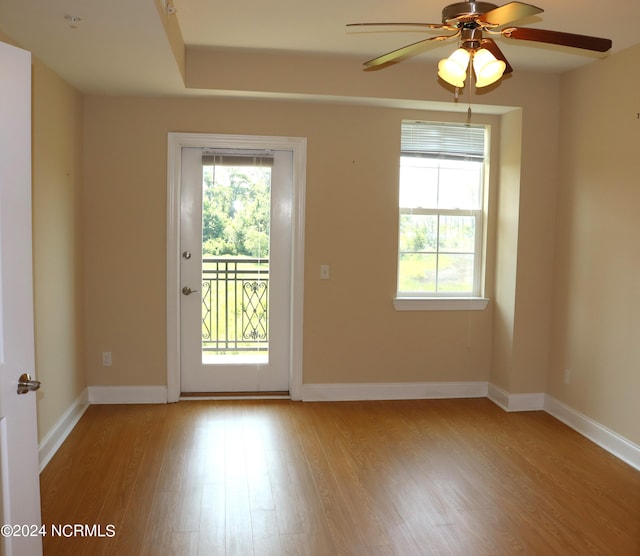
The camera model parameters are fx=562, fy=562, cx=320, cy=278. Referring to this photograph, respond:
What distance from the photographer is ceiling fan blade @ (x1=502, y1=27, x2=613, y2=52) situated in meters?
2.24

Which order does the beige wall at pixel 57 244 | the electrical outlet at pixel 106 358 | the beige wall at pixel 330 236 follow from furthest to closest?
the electrical outlet at pixel 106 358, the beige wall at pixel 330 236, the beige wall at pixel 57 244

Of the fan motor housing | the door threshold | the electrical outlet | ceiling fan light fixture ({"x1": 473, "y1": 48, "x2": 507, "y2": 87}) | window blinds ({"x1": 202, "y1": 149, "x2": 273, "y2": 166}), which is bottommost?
the door threshold

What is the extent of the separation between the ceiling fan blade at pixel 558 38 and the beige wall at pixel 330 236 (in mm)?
1865

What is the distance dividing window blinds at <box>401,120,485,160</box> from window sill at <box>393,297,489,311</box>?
117 cm

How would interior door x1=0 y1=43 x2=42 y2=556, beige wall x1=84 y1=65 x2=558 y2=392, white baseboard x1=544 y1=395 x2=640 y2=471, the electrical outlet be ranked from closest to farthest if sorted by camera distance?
interior door x1=0 y1=43 x2=42 y2=556 < white baseboard x1=544 y1=395 x2=640 y2=471 < beige wall x1=84 y1=65 x2=558 y2=392 < the electrical outlet

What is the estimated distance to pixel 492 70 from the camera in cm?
235

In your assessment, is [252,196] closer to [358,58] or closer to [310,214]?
[310,214]

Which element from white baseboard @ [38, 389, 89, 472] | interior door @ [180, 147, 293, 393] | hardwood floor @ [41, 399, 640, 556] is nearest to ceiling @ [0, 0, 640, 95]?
interior door @ [180, 147, 293, 393]

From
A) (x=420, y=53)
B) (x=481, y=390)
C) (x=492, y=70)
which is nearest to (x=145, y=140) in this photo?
(x=420, y=53)

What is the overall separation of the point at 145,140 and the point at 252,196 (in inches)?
35.4

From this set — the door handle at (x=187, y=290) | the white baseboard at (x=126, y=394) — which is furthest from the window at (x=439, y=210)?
the white baseboard at (x=126, y=394)

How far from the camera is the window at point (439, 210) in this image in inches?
180

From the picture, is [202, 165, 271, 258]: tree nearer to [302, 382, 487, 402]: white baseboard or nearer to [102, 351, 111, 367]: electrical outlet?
[102, 351, 111, 367]: electrical outlet

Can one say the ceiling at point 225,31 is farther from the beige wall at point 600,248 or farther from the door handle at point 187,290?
the door handle at point 187,290
